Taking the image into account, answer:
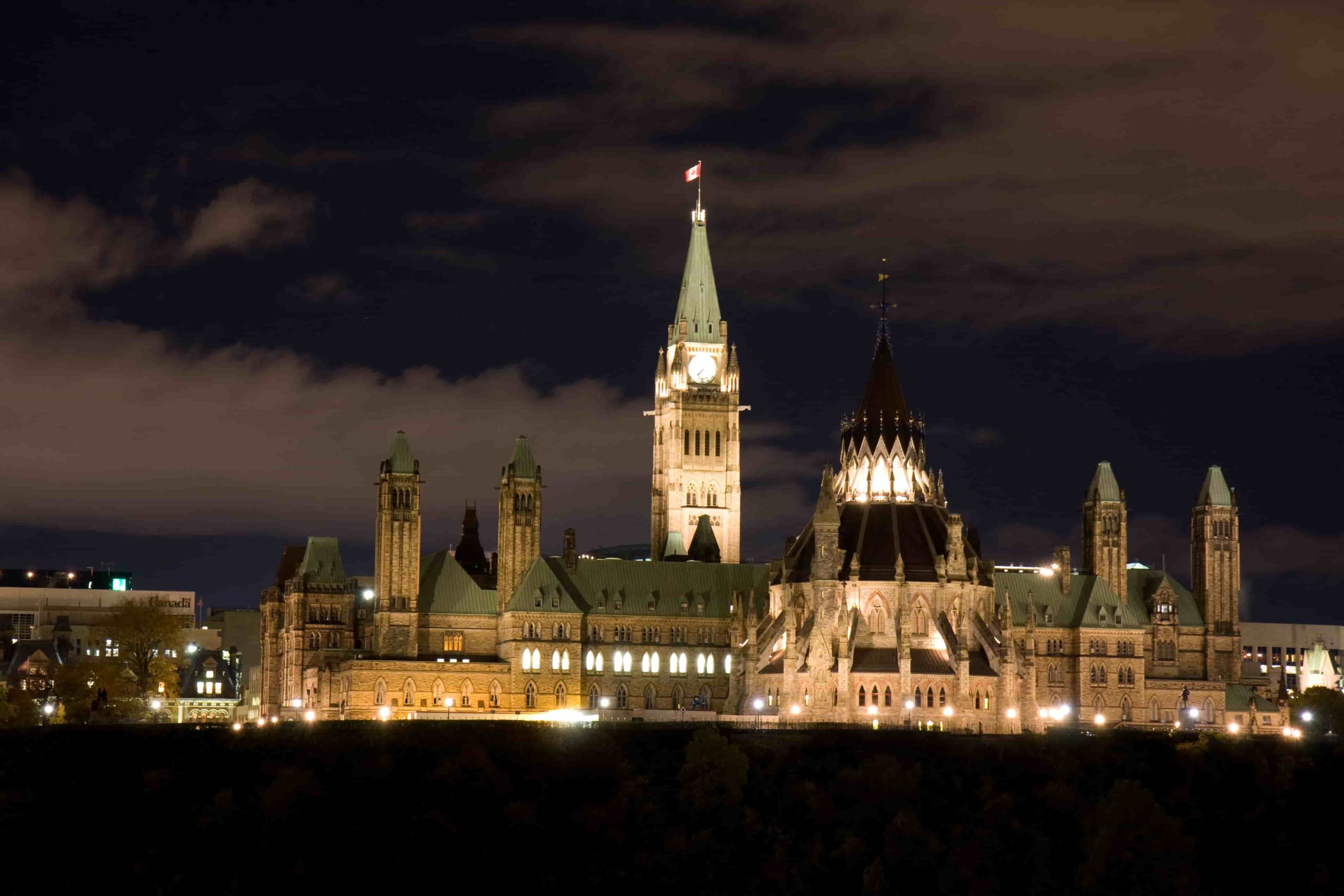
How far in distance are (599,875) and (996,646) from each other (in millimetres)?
70627

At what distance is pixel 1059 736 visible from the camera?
538 feet

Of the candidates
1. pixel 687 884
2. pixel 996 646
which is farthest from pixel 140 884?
pixel 996 646

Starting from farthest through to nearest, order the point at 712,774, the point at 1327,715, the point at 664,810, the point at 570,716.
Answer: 1. the point at 1327,715
2. the point at 570,716
3. the point at 712,774
4. the point at 664,810

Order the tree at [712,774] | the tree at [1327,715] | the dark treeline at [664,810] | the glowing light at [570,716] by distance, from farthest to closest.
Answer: the tree at [1327,715] → the glowing light at [570,716] → the tree at [712,774] → the dark treeline at [664,810]

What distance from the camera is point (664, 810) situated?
142m

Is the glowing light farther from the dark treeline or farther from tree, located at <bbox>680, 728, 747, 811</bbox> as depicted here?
tree, located at <bbox>680, 728, 747, 811</bbox>

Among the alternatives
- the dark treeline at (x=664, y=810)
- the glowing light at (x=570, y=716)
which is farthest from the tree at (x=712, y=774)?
the glowing light at (x=570, y=716)

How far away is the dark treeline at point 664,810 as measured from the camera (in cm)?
13188

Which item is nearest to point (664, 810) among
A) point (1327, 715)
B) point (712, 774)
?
point (712, 774)

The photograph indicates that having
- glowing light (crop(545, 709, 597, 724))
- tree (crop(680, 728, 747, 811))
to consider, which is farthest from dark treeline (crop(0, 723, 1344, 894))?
glowing light (crop(545, 709, 597, 724))

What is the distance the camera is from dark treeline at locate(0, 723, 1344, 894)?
131875 mm

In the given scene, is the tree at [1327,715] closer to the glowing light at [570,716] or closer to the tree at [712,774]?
the glowing light at [570,716]

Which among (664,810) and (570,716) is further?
(570,716)

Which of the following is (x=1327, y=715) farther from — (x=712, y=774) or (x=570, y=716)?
(x=712, y=774)
